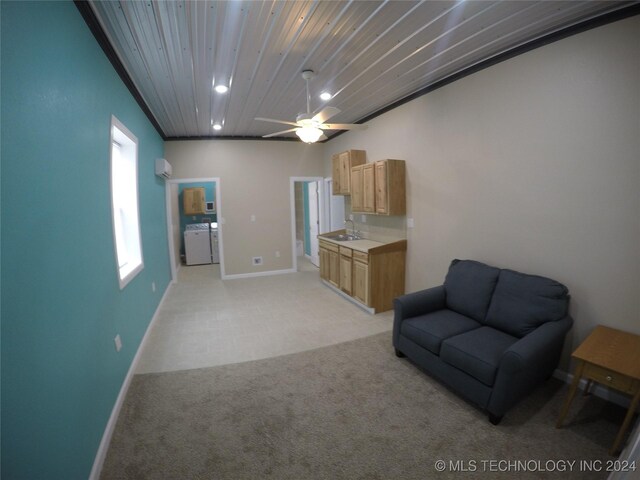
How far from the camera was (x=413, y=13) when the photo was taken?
2146 mm

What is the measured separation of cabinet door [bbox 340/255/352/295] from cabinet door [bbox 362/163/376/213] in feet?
2.70

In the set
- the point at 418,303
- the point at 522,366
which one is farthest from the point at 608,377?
the point at 418,303

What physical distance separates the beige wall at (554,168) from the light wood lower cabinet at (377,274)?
2.13ft

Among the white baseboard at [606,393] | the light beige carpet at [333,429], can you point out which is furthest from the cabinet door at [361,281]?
the white baseboard at [606,393]

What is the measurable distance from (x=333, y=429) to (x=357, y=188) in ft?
11.4

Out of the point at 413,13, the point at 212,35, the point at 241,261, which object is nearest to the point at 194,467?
the point at 212,35

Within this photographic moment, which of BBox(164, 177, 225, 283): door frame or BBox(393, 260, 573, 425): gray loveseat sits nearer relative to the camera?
BBox(393, 260, 573, 425): gray loveseat

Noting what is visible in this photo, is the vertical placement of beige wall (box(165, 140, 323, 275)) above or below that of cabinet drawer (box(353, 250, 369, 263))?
above

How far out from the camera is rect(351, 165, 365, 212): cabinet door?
4641 millimetres

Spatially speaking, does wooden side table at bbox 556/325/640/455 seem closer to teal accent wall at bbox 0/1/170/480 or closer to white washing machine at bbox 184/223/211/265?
teal accent wall at bbox 0/1/170/480

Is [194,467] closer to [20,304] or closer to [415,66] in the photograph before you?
[20,304]

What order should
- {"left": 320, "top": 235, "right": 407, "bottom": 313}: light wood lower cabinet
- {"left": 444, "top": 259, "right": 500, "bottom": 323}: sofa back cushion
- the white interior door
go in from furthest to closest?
the white interior door → {"left": 320, "top": 235, "right": 407, "bottom": 313}: light wood lower cabinet → {"left": 444, "top": 259, "right": 500, "bottom": 323}: sofa back cushion

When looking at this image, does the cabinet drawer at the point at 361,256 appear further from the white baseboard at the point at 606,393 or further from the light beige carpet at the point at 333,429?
the white baseboard at the point at 606,393

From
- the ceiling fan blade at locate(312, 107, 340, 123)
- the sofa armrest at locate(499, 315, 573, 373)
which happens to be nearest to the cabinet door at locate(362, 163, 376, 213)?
the ceiling fan blade at locate(312, 107, 340, 123)
